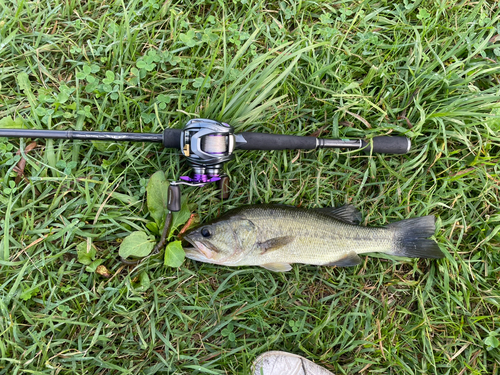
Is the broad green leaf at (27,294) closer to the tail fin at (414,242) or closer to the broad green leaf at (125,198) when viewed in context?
the broad green leaf at (125,198)

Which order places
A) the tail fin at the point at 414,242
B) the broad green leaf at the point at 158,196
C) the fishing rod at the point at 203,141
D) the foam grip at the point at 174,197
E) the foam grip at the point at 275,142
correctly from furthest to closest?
the tail fin at the point at 414,242 → the broad green leaf at the point at 158,196 → the foam grip at the point at 275,142 → the foam grip at the point at 174,197 → the fishing rod at the point at 203,141

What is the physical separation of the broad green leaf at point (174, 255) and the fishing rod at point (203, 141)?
355 mm

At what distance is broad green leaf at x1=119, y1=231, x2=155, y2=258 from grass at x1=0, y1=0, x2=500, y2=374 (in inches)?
4.7

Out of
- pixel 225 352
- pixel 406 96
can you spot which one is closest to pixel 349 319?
pixel 225 352

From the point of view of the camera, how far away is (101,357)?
2613 millimetres

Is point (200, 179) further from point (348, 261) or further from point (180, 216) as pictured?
point (348, 261)

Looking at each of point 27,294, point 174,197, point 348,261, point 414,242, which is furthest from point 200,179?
point 414,242

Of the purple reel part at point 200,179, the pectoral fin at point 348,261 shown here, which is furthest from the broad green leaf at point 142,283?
the pectoral fin at point 348,261

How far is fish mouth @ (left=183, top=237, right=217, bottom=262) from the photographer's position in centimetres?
257

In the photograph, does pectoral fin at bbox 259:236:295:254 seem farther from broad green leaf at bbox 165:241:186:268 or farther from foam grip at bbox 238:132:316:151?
foam grip at bbox 238:132:316:151

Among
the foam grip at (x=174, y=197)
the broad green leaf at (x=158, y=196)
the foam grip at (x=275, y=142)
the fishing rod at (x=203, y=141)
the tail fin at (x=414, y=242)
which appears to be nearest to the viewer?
the fishing rod at (x=203, y=141)

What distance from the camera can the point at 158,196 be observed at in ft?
8.77

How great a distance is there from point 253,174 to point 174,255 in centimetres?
100

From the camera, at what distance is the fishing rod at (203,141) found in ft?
7.61
